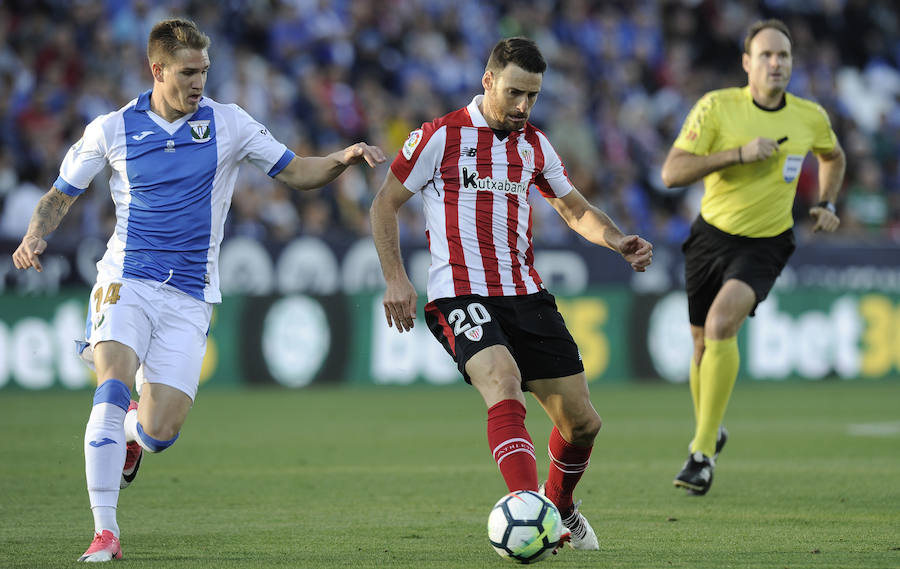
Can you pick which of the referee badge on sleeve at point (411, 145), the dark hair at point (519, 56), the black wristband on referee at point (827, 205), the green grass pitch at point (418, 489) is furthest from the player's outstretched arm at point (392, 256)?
the black wristband on referee at point (827, 205)

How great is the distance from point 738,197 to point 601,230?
7.73 ft

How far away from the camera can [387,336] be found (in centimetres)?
1521

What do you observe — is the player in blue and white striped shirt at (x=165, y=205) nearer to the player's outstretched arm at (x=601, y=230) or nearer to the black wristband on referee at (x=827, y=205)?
the player's outstretched arm at (x=601, y=230)

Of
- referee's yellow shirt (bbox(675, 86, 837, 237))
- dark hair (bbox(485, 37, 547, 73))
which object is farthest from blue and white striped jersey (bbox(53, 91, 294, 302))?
referee's yellow shirt (bbox(675, 86, 837, 237))

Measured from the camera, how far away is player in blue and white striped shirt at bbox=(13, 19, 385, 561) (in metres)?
6.01

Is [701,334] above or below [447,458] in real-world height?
above

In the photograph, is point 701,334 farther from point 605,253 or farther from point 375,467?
point 605,253

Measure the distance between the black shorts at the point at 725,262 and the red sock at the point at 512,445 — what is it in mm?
2951

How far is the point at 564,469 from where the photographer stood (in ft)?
20.0

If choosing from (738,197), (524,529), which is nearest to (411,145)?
(524,529)

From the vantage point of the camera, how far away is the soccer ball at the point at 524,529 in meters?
5.22

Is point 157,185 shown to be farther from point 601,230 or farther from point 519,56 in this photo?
point 601,230

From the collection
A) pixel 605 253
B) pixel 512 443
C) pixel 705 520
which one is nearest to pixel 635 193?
pixel 605 253

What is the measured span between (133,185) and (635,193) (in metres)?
13.1
